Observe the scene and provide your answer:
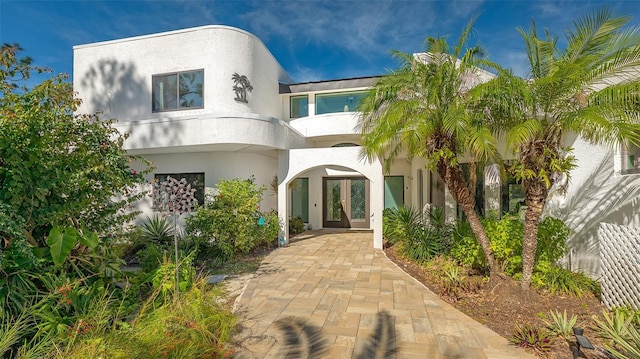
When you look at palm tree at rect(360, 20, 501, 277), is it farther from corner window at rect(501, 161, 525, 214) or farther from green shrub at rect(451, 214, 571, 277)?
corner window at rect(501, 161, 525, 214)

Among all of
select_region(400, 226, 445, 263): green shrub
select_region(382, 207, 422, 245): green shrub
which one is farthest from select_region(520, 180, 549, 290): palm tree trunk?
select_region(382, 207, 422, 245): green shrub

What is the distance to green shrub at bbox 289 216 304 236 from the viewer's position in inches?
538

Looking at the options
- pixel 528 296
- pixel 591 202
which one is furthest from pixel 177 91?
pixel 591 202

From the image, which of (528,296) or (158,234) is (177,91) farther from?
(528,296)

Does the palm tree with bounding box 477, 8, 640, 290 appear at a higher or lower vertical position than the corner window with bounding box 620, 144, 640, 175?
higher

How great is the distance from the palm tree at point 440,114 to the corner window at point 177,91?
7137mm

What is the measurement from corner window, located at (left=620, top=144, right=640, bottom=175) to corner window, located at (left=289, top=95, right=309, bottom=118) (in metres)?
11.8

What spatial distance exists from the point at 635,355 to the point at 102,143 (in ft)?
27.7

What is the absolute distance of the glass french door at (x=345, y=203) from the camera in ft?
50.1

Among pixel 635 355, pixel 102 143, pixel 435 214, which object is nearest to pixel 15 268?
pixel 102 143

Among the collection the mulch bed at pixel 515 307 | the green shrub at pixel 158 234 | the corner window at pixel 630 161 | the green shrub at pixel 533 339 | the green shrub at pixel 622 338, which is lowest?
the mulch bed at pixel 515 307

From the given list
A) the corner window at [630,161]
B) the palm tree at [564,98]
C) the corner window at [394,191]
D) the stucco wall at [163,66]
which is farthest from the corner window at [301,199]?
the corner window at [630,161]

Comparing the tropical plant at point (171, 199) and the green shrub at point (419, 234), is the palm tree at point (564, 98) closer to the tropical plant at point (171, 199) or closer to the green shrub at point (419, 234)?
the green shrub at point (419, 234)

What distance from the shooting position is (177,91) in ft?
35.1
